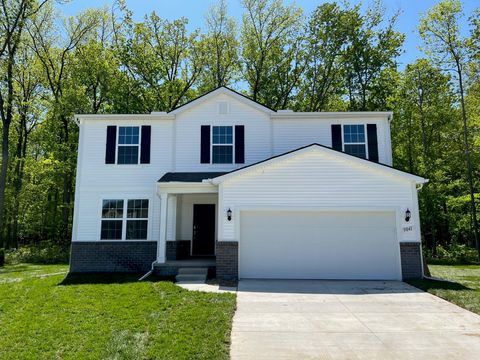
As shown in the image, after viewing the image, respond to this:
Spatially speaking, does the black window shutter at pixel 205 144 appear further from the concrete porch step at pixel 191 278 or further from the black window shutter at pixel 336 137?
the black window shutter at pixel 336 137

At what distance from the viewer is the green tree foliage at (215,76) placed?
22531mm

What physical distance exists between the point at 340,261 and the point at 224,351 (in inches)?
271

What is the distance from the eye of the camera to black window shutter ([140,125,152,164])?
13922mm

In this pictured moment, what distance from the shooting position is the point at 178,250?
13133mm

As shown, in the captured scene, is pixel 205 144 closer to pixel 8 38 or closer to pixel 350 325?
pixel 350 325

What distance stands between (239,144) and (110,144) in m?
5.22

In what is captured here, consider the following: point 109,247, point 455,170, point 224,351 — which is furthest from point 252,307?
point 455,170

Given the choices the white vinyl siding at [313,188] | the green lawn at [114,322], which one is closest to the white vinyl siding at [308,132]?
the white vinyl siding at [313,188]

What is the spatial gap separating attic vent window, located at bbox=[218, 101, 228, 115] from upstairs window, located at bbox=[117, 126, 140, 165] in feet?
11.3

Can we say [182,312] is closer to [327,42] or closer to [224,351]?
[224,351]

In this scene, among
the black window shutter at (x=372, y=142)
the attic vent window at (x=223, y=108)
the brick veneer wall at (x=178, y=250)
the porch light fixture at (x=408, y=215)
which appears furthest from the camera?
the attic vent window at (x=223, y=108)

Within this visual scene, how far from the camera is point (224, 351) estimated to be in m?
5.01

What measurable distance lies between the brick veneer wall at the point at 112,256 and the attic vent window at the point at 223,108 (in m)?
5.82

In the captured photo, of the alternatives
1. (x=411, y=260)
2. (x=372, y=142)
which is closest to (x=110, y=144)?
(x=372, y=142)
